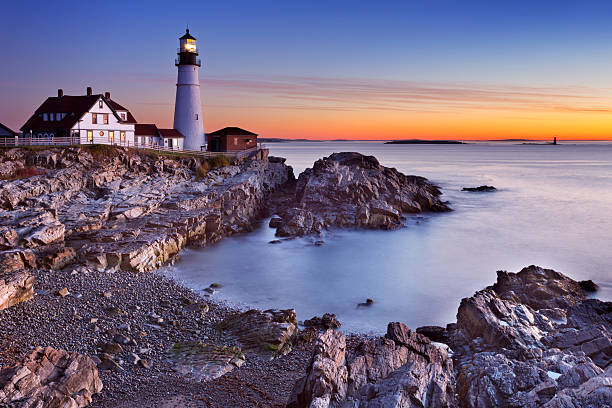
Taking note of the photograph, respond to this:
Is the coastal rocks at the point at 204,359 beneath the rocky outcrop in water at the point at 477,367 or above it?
beneath

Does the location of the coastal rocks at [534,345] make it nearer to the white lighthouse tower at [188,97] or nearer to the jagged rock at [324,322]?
the jagged rock at [324,322]

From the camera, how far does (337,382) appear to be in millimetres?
8578

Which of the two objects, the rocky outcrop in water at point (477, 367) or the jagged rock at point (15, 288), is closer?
the rocky outcrop in water at point (477, 367)

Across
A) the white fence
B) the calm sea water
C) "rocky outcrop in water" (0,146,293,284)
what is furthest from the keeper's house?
the calm sea water

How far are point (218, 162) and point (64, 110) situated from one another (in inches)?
482

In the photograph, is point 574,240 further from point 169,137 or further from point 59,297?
point 169,137

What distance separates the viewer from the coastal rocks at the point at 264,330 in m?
12.6

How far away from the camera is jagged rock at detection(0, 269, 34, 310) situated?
13.3 m

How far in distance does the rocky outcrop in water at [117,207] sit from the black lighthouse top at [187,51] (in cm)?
1106

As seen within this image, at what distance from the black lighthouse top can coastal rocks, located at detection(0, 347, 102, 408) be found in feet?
111

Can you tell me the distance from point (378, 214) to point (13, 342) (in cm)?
2350

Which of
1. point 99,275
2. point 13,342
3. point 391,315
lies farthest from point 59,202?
point 391,315

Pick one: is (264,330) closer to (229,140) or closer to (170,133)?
(229,140)

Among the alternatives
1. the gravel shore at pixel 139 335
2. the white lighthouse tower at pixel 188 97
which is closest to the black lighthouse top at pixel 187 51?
the white lighthouse tower at pixel 188 97
